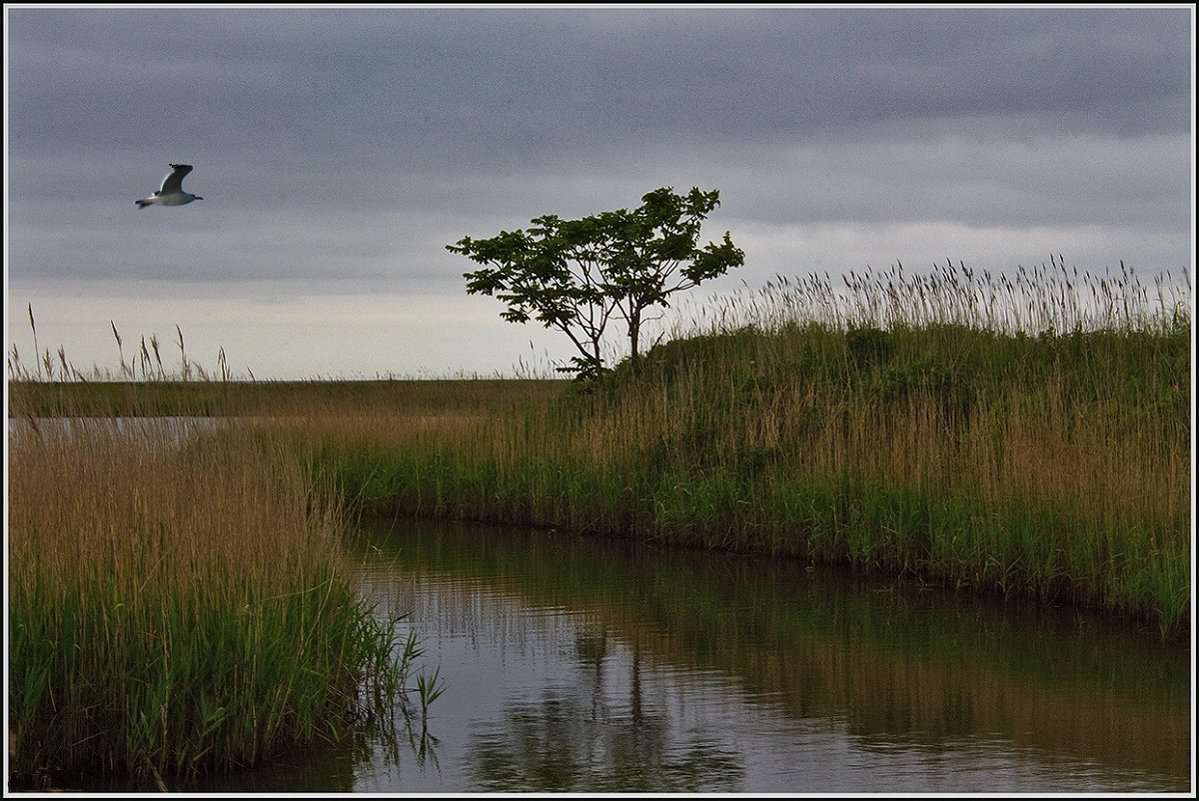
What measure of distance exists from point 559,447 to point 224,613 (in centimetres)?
934

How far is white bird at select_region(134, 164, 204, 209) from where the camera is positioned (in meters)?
7.43

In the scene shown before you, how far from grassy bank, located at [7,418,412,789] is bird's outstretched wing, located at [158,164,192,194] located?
1640mm

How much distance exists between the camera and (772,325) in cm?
1606

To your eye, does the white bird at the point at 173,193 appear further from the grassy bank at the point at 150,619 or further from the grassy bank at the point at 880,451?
the grassy bank at the point at 880,451

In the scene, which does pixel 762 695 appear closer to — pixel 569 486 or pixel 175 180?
pixel 175 180

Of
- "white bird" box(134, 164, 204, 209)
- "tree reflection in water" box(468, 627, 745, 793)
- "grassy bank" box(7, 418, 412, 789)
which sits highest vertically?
"white bird" box(134, 164, 204, 209)

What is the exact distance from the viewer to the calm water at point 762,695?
5.78 m

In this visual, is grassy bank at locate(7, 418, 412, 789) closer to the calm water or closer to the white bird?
the calm water

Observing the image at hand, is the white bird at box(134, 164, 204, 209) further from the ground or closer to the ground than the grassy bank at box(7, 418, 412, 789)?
further from the ground

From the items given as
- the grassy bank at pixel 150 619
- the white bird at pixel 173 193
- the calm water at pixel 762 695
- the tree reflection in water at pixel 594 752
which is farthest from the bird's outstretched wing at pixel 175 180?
the tree reflection in water at pixel 594 752

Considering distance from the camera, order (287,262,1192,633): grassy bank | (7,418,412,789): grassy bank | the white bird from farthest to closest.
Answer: (287,262,1192,633): grassy bank < the white bird < (7,418,412,789): grassy bank

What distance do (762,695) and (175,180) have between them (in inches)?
172

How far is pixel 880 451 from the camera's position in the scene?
11492mm

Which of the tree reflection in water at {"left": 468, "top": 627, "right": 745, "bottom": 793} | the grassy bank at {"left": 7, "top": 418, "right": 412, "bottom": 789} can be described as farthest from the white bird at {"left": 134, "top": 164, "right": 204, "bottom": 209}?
the tree reflection in water at {"left": 468, "top": 627, "right": 745, "bottom": 793}
